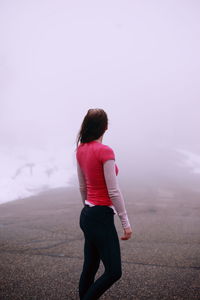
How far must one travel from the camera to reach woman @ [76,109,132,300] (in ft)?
6.56

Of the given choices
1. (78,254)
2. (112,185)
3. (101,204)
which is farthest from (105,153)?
(78,254)

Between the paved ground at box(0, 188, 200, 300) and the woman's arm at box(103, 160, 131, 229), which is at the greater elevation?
the woman's arm at box(103, 160, 131, 229)

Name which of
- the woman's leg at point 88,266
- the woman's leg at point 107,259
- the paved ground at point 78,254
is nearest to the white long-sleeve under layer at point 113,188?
the woman's leg at point 107,259

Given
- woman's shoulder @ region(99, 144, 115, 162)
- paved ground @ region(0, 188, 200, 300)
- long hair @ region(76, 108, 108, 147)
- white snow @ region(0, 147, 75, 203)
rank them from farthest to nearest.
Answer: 1. white snow @ region(0, 147, 75, 203)
2. paved ground @ region(0, 188, 200, 300)
3. long hair @ region(76, 108, 108, 147)
4. woman's shoulder @ region(99, 144, 115, 162)

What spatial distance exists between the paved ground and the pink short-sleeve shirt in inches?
59.2

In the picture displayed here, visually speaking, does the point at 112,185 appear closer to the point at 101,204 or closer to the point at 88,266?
the point at 101,204

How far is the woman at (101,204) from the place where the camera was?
200cm

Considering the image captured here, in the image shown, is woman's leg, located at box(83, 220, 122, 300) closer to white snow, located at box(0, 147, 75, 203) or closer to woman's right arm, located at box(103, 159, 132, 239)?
woman's right arm, located at box(103, 159, 132, 239)

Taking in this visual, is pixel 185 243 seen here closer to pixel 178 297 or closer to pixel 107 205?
pixel 178 297

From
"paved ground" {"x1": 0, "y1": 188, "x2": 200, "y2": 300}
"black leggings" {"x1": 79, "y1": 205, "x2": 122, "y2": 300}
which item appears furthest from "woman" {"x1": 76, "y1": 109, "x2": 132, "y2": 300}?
"paved ground" {"x1": 0, "y1": 188, "x2": 200, "y2": 300}

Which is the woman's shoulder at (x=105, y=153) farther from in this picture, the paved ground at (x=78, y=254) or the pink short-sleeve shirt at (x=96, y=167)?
the paved ground at (x=78, y=254)

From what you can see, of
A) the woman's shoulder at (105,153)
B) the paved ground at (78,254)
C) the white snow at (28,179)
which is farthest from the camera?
the white snow at (28,179)

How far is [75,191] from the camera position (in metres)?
12.1

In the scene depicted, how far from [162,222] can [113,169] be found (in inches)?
203
